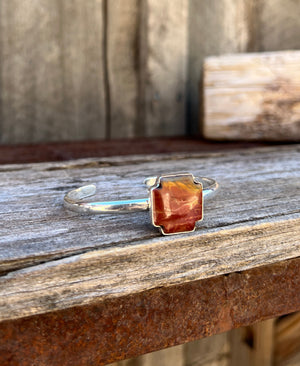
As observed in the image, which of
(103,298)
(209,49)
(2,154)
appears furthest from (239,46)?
(103,298)

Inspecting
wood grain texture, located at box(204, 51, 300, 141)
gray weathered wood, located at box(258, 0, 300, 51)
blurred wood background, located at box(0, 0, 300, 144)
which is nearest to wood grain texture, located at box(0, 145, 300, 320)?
wood grain texture, located at box(204, 51, 300, 141)

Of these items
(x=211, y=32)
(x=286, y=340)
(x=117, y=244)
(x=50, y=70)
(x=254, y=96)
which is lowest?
(x=286, y=340)

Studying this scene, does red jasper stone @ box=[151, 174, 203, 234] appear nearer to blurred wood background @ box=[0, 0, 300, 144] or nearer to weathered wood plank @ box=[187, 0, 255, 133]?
blurred wood background @ box=[0, 0, 300, 144]

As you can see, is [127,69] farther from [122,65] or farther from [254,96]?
[254,96]

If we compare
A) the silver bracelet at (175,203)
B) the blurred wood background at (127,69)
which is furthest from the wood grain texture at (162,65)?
the silver bracelet at (175,203)

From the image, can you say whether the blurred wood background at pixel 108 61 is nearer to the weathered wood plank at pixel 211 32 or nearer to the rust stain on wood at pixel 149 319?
the weathered wood plank at pixel 211 32

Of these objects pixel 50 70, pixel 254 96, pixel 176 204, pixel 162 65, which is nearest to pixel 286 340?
pixel 254 96
